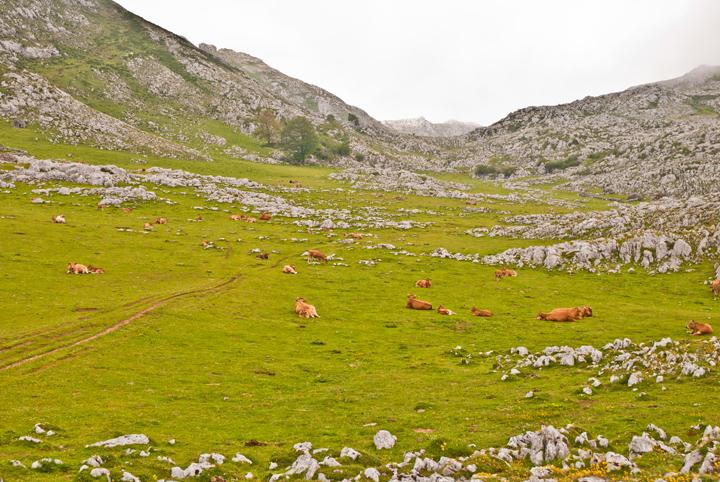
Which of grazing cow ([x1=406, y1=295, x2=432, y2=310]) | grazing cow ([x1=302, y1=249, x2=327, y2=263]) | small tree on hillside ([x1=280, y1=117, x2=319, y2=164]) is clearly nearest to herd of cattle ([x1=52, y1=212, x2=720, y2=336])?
grazing cow ([x1=406, y1=295, x2=432, y2=310])

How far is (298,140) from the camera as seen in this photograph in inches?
7534

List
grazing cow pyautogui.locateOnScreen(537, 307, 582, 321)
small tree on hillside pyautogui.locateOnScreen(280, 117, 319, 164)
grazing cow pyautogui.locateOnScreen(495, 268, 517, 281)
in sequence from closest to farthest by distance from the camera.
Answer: grazing cow pyautogui.locateOnScreen(537, 307, 582, 321) → grazing cow pyautogui.locateOnScreen(495, 268, 517, 281) → small tree on hillside pyautogui.locateOnScreen(280, 117, 319, 164)

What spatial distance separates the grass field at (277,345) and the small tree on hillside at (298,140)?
117 m

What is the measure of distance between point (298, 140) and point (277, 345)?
16388 centimetres

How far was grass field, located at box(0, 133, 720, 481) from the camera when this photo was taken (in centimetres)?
2072

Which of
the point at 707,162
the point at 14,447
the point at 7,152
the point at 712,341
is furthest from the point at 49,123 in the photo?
the point at 707,162

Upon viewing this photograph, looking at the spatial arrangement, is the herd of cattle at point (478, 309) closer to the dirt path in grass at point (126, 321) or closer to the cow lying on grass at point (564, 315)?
the cow lying on grass at point (564, 315)

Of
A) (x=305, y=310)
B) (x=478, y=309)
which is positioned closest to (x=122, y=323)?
(x=305, y=310)

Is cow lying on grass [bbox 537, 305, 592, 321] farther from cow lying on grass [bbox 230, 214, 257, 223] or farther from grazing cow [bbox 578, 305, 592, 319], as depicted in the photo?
cow lying on grass [bbox 230, 214, 257, 223]

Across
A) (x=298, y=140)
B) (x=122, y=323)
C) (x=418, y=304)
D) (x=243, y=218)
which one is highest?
(x=298, y=140)

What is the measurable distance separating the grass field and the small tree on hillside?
117 metres

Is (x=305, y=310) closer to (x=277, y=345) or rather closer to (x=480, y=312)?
(x=277, y=345)

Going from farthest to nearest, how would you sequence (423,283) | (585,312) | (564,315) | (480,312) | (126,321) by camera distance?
(423,283) → (480,312) → (585,312) → (564,315) → (126,321)

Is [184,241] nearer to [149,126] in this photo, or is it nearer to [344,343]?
[344,343]
